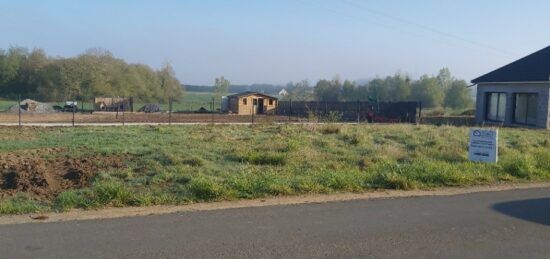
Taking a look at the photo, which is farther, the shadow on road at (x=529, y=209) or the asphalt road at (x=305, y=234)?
the shadow on road at (x=529, y=209)

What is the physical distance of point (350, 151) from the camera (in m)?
14.6

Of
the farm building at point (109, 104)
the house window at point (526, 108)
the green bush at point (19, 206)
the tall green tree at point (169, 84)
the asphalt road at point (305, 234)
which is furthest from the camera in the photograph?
the tall green tree at point (169, 84)

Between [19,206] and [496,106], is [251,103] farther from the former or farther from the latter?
[19,206]

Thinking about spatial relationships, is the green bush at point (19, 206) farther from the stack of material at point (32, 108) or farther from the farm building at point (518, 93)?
the stack of material at point (32, 108)

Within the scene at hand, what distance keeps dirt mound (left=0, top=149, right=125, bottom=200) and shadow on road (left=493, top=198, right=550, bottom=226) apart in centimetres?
713

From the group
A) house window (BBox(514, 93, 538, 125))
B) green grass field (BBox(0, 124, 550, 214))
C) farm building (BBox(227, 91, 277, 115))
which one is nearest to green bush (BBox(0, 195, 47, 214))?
green grass field (BBox(0, 124, 550, 214))

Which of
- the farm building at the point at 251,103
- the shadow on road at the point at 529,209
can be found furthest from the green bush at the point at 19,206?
the farm building at the point at 251,103

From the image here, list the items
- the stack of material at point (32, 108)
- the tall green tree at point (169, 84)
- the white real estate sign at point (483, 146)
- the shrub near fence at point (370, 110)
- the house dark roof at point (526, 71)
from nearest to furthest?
the white real estate sign at point (483, 146), the house dark roof at point (526, 71), the shrub near fence at point (370, 110), the stack of material at point (32, 108), the tall green tree at point (169, 84)

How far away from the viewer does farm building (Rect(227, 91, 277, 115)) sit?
182ft

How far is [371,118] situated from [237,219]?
3562cm

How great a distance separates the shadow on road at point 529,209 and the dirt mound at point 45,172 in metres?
7.13

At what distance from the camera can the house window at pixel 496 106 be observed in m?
36.1

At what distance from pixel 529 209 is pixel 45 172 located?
8.80 metres

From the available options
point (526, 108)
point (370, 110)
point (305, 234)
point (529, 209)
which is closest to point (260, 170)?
point (305, 234)
